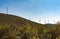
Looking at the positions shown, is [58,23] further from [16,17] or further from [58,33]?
[16,17]

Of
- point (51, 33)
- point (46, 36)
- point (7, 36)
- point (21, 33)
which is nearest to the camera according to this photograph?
point (7, 36)

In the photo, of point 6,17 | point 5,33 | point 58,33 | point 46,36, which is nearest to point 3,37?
point 5,33

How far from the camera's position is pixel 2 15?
136750mm

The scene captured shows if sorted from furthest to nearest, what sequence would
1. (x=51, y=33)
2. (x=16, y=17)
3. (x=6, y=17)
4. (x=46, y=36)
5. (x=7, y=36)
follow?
(x=16, y=17), (x=6, y=17), (x=51, y=33), (x=46, y=36), (x=7, y=36)

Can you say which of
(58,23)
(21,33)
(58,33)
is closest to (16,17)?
(58,23)

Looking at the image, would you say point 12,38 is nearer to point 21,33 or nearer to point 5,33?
point 5,33

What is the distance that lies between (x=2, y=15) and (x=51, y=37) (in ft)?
192

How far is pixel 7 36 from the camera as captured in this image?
201 ft

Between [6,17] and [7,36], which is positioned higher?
[6,17]

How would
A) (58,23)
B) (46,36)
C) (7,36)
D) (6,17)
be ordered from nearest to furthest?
(7,36) → (46,36) → (58,23) → (6,17)

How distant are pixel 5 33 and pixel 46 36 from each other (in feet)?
76.1

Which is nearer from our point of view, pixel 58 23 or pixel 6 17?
pixel 58 23

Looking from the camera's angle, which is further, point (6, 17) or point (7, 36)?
point (6, 17)

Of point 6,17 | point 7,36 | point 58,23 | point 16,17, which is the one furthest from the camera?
point 16,17
